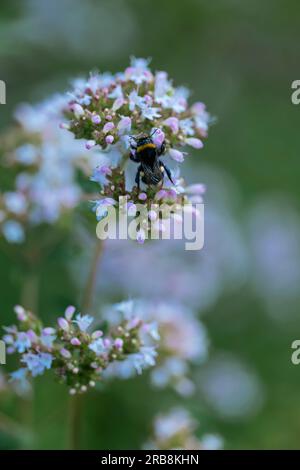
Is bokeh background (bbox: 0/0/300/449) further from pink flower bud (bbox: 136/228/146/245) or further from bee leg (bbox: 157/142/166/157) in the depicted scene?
bee leg (bbox: 157/142/166/157)

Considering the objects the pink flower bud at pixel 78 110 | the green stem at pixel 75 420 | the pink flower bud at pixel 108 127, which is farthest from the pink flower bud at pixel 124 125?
the green stem at pixel 75 420

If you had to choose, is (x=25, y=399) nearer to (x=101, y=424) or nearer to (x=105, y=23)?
(x=101, y=424)

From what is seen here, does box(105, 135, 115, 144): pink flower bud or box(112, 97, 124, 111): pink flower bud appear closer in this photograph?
box(105, 135, 115, 144): pink flower bud

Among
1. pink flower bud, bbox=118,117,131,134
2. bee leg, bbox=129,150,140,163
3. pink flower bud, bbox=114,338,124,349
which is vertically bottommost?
pink flower bud, bbox=114,338,124,349

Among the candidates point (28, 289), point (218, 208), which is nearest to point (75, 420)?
point (28, 289)

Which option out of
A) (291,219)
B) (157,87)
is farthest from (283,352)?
(157,87)

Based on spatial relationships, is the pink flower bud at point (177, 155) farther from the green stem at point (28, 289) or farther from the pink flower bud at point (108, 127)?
the green stem at point (28, 289)

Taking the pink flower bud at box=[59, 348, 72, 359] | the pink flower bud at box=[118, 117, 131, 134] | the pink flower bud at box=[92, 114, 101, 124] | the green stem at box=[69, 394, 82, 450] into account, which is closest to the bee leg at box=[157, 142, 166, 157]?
the pink flower bud at box=[118, 117, 131, 134]
